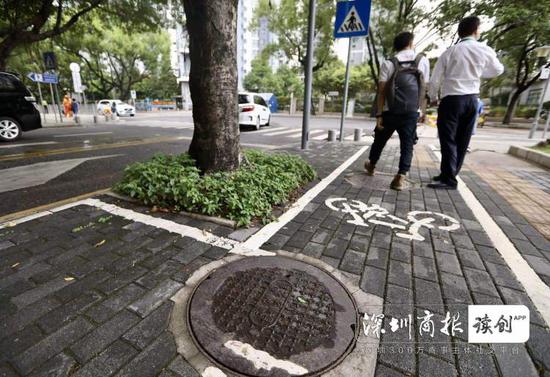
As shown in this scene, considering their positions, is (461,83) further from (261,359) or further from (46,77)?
(46,77)

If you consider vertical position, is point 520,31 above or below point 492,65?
above

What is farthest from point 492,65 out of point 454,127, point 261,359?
point 261,359

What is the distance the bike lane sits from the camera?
1347mm

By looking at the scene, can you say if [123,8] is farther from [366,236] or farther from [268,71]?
[268,71]

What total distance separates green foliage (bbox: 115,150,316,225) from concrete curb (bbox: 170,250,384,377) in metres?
0.90

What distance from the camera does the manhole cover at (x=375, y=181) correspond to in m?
4.12

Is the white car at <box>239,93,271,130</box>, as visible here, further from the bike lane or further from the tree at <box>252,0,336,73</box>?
the tree at <box>252,0,336,73</box>

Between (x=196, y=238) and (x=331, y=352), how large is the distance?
5.03 feet

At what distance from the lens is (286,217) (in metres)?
2.97

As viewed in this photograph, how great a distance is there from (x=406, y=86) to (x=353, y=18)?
13.1 feet

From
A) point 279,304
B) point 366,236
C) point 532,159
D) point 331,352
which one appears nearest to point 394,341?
point 331,352

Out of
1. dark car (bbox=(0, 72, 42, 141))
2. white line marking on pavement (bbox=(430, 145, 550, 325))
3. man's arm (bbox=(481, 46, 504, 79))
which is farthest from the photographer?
dark car (bbox=(0, 72, 42, 141))

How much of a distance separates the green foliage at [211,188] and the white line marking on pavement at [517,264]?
2121 millimetres

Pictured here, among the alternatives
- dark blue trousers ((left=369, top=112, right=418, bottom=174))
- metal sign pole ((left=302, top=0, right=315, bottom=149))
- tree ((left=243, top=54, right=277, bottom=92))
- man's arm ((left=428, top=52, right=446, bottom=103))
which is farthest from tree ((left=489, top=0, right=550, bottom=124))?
tree ((left=243, top=54, right=277, bottom=92))
